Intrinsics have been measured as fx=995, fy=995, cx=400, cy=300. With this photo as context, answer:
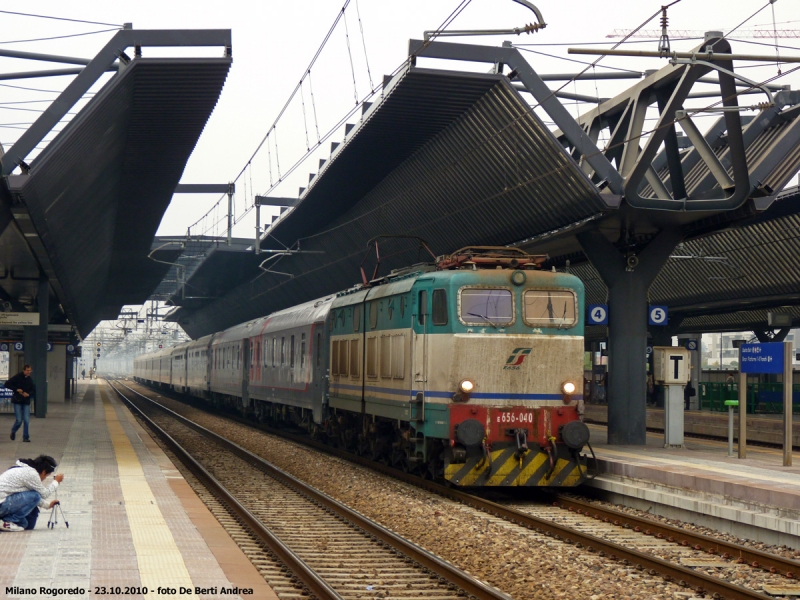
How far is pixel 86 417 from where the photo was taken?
34.7 metres

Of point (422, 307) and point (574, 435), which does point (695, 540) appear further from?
point (422, 307)

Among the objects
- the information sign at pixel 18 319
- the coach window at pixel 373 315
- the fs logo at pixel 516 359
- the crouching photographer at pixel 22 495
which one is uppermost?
the information sign at pixel 18 319

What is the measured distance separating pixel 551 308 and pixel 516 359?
1.06m

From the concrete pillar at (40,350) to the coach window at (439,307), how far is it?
21.1 metres

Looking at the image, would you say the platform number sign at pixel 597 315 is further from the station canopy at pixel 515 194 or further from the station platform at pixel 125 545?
the station platform at pixel 125 545

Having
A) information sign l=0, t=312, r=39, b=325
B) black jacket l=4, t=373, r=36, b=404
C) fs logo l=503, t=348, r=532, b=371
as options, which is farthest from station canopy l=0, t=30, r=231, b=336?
fs logo l=503, t=348, r=532, b=371

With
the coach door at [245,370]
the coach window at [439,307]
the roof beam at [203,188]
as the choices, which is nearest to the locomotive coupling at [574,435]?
the coach window at [439,307]

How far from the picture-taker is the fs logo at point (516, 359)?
1516cm

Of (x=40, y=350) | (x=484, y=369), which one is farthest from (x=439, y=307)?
(x=40, y=350)

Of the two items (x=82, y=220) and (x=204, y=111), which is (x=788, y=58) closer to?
(x=204, y=111)

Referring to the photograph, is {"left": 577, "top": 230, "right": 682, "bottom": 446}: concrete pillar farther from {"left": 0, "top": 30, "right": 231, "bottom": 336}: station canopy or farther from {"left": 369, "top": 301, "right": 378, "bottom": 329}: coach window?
{"left": 0, "top": 30, "right": 231, "bottom": 336}: station canopy

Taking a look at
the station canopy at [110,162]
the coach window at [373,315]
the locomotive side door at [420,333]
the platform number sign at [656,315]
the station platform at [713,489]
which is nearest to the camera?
the station platform at [713,489]

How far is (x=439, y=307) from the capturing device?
15266 millimetres

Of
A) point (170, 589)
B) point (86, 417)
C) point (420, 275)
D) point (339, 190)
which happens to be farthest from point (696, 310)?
point (170, 589)
